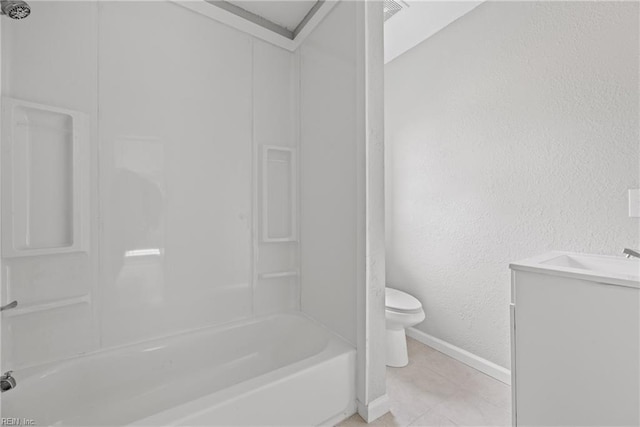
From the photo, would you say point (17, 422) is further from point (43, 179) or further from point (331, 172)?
point (331, 172)

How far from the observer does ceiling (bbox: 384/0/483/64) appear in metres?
1.85

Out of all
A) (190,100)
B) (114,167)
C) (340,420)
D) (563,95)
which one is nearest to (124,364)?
(114,167)

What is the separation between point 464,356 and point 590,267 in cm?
104

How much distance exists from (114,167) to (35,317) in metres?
0.77

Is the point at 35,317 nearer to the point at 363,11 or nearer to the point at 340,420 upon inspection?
the point at 340,420

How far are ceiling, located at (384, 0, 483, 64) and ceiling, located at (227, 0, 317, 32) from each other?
637 millimetres

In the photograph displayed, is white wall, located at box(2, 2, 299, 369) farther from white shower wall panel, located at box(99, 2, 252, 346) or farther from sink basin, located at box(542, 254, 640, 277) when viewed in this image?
sink basin, located at box(542, 254, 640, 277)

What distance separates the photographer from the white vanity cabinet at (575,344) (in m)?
0.87

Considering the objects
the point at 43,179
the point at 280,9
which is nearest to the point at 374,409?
the point at 43,179

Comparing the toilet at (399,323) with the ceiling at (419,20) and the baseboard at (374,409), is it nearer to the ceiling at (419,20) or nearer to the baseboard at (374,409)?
the baseboard at (374,409)

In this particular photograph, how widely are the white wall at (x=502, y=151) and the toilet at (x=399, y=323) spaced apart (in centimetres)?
37

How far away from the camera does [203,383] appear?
5.05 ft

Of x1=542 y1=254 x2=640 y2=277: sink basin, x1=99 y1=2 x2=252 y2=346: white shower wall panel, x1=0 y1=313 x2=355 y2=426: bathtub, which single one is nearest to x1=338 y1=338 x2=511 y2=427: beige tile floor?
x1=0 y1=313 x2=355 y2=426: bathtub

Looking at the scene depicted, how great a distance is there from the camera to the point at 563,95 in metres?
1.46
